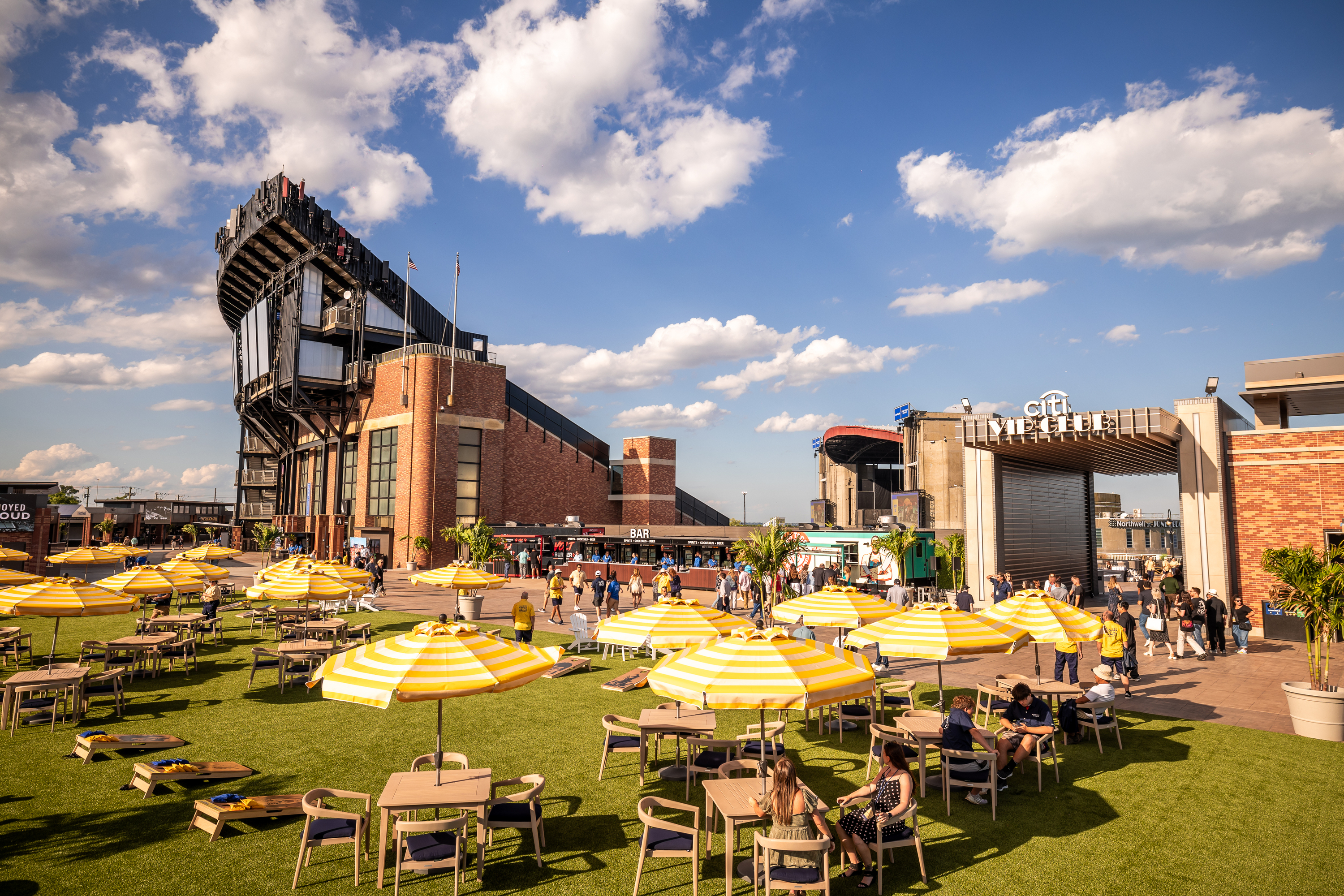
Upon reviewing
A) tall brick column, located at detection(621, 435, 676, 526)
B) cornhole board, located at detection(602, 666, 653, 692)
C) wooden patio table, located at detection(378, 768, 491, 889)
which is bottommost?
cornhole board, located at detection(602, 666, 653, 692)

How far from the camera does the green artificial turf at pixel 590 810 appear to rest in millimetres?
5648

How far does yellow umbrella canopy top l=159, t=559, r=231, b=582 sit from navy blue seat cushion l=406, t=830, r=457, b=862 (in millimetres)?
13090

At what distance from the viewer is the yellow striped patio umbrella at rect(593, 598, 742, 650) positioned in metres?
8.20

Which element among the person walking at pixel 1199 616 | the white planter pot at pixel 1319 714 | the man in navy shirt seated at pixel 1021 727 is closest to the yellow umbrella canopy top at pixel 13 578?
the man in navy shirt seated at pixel 1021 727

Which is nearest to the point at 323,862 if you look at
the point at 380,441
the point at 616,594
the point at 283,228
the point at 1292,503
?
the point at 616,594

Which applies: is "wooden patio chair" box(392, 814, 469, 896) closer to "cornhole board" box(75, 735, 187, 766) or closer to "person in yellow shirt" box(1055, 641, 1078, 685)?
"cornhole board" box(75, 735, 187, 766)

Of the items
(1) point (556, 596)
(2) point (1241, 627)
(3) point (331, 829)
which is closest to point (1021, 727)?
(3) point (331, 829)

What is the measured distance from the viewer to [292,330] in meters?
47.8

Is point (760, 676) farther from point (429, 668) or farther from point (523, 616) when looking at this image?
point (523, 616)

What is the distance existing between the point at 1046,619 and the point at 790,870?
619cm

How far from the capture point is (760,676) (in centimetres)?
586

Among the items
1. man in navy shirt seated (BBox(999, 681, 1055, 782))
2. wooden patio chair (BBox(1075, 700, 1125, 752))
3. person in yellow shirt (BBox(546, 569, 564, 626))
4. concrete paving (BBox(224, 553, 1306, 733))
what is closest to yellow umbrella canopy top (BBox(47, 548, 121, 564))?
concrete paving (BBox(224, 553, 1306, 733))

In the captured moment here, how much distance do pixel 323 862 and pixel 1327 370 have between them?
2928 centimetres

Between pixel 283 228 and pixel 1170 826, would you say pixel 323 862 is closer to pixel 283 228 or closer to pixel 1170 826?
pixel 1170 826
